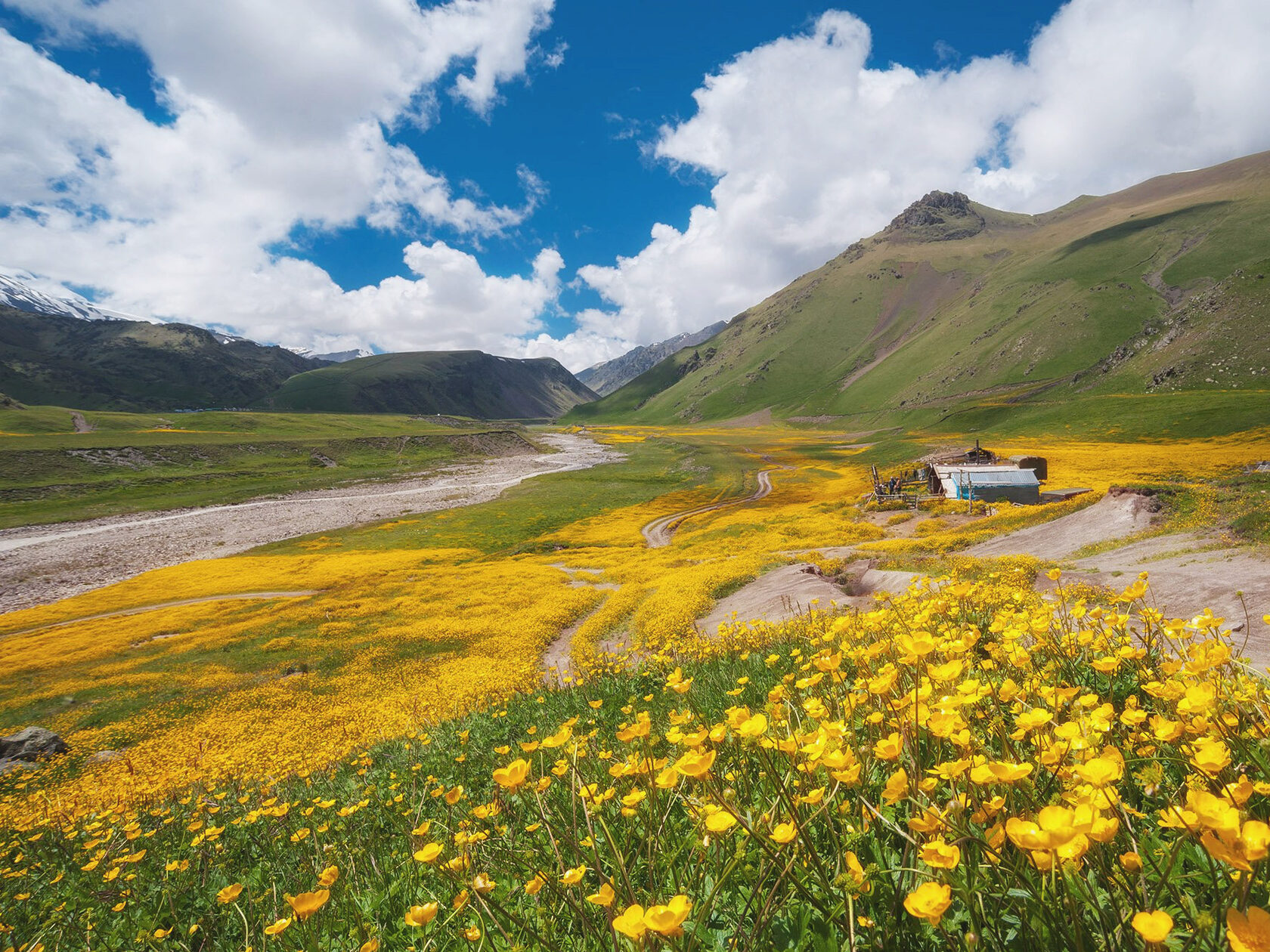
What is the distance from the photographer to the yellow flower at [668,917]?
49.8 inches

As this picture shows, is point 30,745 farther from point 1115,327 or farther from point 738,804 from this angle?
point 1115,327

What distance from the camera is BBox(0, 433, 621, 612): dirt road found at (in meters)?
44.1

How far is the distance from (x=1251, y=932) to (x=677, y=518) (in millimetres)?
54483

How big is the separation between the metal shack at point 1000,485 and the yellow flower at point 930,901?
37890 millimetres

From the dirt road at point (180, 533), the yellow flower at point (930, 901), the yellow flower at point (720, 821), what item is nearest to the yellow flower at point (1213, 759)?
the yellow flower at point (930, 901)

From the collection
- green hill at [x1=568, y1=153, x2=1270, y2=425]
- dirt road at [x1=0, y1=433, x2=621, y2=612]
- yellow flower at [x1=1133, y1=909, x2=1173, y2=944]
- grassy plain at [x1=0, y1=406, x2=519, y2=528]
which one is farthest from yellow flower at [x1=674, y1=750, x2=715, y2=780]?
grassy plain at [x1=0, y1=406, x2=519, y2=528]

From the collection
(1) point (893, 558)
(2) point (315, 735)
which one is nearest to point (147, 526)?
(2) point (315, 735)

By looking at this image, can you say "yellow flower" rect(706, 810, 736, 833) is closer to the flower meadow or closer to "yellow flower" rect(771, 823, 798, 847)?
the flower meadow

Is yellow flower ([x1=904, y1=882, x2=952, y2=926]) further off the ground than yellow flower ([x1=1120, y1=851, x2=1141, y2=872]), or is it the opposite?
yellow flower ([x1=904, y1=882, x2=952, y2=926])

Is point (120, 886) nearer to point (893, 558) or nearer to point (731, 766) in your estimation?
point (731, 766)

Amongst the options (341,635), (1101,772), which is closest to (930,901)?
(1101,772)

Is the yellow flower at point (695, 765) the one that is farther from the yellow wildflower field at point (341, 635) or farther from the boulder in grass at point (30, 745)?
the boulder in grass at point (30, 745)

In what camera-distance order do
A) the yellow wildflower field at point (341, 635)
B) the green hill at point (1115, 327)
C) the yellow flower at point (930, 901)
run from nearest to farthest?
the yellow flower at point (930, 901) < the yellow wildflower field at point (341, 635) < the green hill at point (1115, 327)

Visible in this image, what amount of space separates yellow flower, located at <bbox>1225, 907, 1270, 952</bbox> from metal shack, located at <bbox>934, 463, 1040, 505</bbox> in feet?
124
